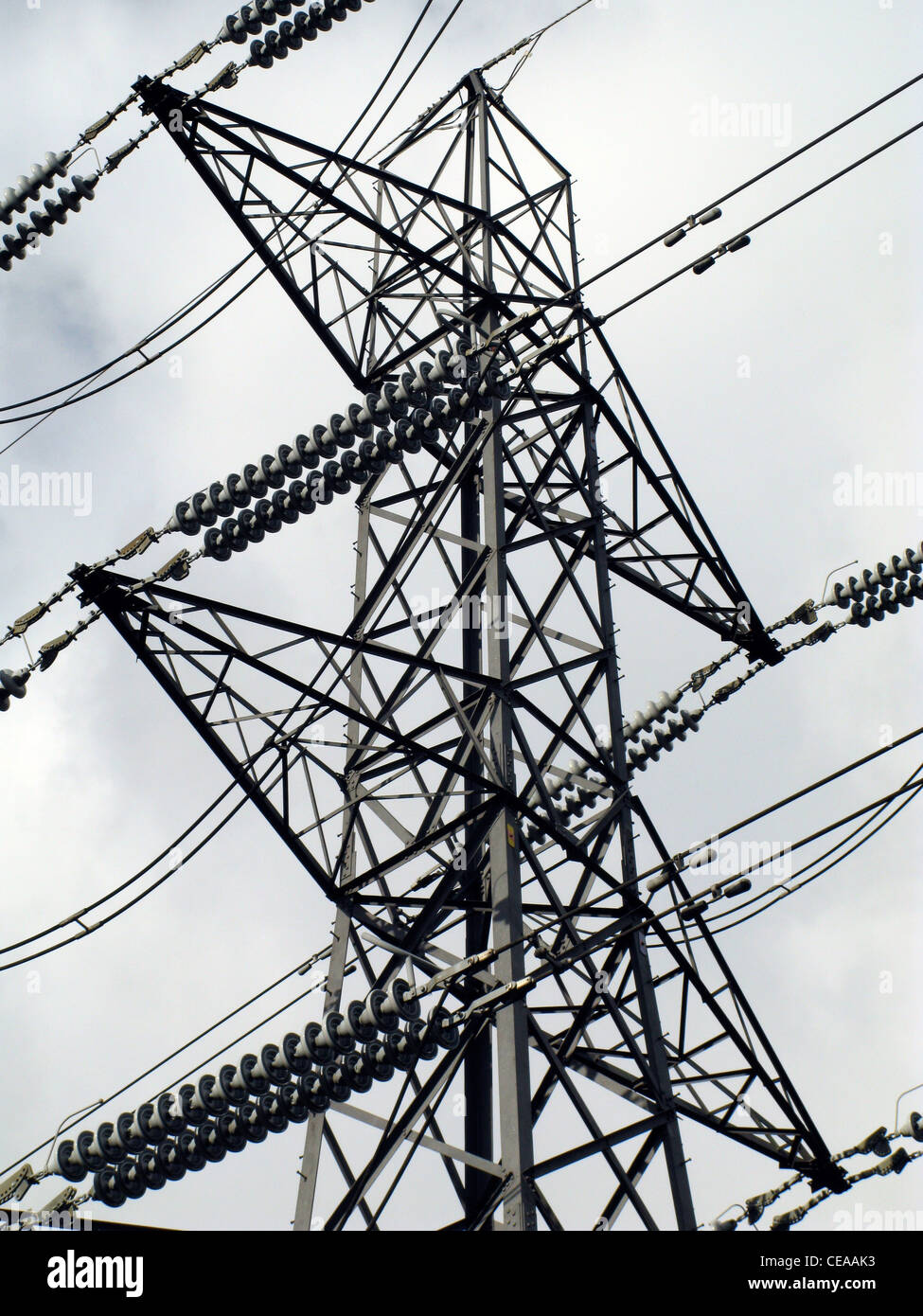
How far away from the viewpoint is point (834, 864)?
1243 cm

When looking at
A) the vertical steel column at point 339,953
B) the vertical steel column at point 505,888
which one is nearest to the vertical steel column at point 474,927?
the vertical steel column at point 505,888

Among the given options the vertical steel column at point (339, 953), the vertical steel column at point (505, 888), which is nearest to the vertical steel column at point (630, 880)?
the vertical steel column at point (505, 888)

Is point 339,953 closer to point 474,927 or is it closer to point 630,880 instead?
point 474,927

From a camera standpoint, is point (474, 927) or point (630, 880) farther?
point (474, 927)

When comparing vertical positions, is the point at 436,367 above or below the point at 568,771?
above

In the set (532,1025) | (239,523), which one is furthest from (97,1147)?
(239,523)

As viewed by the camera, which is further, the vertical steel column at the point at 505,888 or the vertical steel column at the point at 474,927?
the vertical steel column at the point at 474,927

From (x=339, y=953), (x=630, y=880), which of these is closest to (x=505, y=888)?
(x=630, y=880)

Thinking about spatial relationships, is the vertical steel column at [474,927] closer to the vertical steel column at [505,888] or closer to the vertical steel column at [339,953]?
the vertical steel column at [505,888]

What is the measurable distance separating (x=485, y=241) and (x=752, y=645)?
5.16m

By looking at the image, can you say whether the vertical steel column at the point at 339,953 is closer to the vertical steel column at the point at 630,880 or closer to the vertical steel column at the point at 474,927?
the vertical steel column at the point at 474,927
